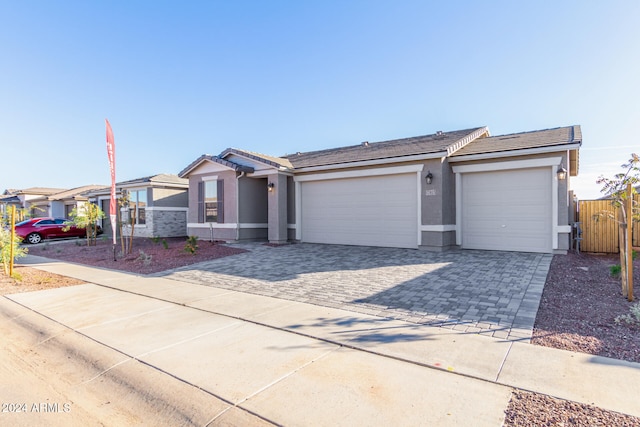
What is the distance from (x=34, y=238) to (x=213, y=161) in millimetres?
13432

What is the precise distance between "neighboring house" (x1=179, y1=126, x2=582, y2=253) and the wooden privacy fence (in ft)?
2.73

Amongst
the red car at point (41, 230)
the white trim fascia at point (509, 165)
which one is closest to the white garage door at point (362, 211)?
the white trim fascia at point (509, 165)

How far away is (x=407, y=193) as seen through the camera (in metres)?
12.1

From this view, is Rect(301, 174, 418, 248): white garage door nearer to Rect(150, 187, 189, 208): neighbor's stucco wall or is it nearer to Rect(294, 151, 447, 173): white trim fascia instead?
Rect(294, 151, 447, 173): white trim fascia

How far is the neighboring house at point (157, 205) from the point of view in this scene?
61.8 ft

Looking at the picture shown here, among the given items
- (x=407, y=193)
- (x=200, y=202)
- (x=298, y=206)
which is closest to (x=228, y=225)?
(x=200, y=202)

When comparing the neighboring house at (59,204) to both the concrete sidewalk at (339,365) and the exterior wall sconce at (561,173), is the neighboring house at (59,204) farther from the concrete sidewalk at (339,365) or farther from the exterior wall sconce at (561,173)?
the exterior wall sconce at (561,173)

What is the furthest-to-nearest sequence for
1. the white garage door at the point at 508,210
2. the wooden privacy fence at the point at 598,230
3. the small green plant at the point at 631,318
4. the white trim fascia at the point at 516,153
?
the wooden privacy fence at the point at 598,230
the white garage door at the point at 508,210
the white trim fascia at the point at 516,153
the small green plant at the point at 631,318

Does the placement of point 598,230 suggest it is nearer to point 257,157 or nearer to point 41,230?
point 257,157

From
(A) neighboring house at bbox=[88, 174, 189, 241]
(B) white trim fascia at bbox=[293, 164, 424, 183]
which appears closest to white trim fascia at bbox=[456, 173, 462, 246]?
(B) white trim fascia at bbox=[293, 164, 424, 183]

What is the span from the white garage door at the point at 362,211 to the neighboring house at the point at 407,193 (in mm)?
40

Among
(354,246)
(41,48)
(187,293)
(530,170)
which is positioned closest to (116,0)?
(41,48)

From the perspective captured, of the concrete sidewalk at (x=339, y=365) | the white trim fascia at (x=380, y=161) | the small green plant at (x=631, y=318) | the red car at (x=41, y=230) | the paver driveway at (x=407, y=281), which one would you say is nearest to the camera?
the concrete sidewalk at (x=339, y=365)

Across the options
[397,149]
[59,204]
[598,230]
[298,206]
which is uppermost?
[397,149]
